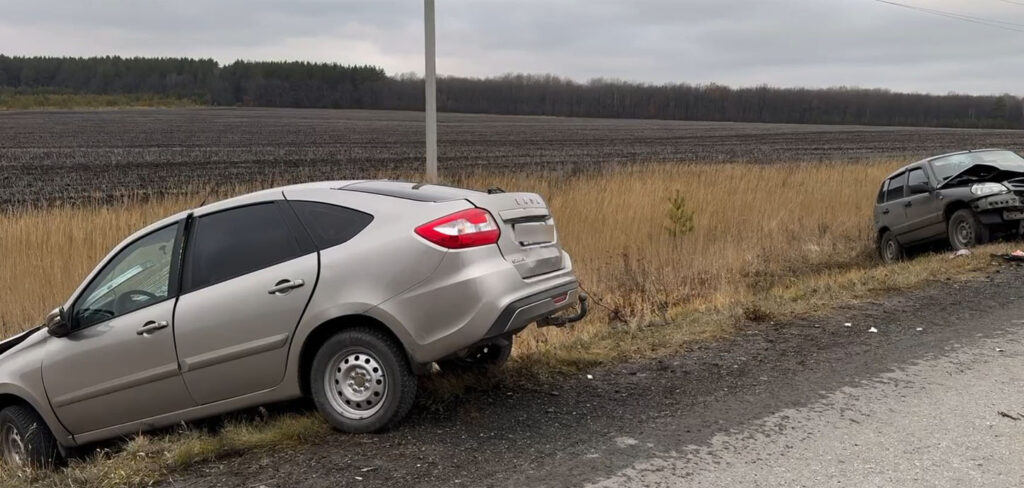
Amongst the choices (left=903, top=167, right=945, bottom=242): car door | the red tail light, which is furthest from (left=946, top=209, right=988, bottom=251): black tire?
the red tail light

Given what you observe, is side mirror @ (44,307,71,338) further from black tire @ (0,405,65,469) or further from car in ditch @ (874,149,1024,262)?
car in ditch @ (874,149,1024,262)

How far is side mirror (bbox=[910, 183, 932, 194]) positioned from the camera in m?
13.0

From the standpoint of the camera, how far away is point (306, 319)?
4.62 m

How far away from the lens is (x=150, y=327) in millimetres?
4957

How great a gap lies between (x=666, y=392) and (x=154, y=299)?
331 cm

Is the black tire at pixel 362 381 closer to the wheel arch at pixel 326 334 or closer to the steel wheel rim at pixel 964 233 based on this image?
the wheel arch at pixel 326 334

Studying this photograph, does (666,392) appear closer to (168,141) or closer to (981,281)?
(981,281)

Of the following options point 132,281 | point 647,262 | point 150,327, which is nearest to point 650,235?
point 647,262

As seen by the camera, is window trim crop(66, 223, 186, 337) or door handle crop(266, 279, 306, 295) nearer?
door handle crop(266, 279, 306, 295)

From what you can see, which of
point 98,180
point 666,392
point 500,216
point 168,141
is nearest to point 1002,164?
point 666,392

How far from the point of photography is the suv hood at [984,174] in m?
12.5

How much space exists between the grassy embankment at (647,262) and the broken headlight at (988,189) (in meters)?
1.27

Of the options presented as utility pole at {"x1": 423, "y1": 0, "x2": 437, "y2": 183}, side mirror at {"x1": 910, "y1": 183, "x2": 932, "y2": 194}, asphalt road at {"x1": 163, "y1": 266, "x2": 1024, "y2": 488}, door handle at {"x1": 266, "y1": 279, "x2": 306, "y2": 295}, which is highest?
utility pole at {"x1": 423, "y1": 0, "x2": 437, "y2": 183}

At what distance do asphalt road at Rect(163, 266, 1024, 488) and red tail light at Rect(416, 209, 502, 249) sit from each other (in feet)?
3.55
